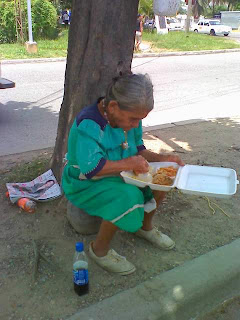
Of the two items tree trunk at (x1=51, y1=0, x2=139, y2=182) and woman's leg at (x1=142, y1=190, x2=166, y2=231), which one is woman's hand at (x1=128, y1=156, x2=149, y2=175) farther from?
tree trunk at (x1=51, y1=0, x2=139, y2=182)

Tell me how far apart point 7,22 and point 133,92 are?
50.0ft

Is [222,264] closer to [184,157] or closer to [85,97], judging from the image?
[85,97]

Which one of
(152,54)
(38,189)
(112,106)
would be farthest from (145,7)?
(112,106)

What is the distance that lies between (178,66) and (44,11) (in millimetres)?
7205

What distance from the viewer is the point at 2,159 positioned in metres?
4.18

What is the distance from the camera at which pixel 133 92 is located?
7.05 feet

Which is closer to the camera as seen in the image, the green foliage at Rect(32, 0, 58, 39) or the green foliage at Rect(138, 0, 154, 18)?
the green foliage at Rect(32, 0, 58, 39)

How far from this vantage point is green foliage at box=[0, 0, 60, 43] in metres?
15.5

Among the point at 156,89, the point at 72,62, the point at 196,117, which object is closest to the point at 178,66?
the point at 156,89

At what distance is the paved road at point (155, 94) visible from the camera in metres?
5.71

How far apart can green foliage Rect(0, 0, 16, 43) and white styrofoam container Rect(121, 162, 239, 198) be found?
1486 cm

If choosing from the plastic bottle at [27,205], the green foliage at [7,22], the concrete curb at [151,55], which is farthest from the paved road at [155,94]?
the green foliage at [7,22]

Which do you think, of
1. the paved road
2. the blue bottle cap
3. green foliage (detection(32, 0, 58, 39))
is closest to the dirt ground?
the blue bottle cap

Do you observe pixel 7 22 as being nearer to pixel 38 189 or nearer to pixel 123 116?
pixel 38 189
